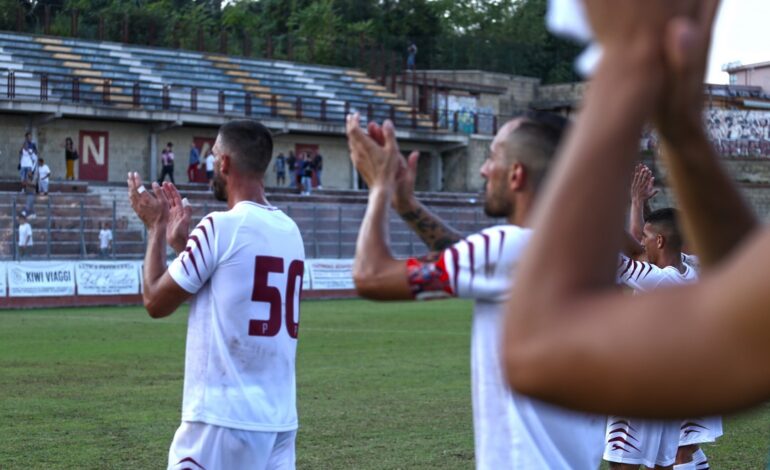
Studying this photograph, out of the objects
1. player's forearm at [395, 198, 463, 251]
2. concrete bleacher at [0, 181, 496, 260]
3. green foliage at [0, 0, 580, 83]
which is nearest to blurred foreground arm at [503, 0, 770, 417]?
player's forearm at [395, 198, 463, 251]

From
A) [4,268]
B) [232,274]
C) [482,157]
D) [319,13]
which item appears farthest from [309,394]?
[319,13]

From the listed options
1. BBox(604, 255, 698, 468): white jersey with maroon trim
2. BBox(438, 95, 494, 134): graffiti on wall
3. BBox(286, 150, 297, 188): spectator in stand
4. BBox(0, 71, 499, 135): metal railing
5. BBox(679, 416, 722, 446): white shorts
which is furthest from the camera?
BBox(438, 95, 494, 134): graffiti on wall

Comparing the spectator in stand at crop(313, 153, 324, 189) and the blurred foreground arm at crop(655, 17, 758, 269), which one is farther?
the spectator in stand at crop(313, 153, 324, 189)

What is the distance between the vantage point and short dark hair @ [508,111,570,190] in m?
3.83

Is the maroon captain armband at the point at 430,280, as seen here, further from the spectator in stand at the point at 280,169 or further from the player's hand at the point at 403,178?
the spectator in stand at the point at 280,169

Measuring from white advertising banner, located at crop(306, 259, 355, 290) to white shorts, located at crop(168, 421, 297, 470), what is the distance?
97.0ft

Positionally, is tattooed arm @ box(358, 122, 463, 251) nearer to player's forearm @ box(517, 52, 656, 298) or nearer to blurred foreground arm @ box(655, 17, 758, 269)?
blurred foreground arm @ box(655, 17, 758, 269)

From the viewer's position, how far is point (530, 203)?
3873 mm

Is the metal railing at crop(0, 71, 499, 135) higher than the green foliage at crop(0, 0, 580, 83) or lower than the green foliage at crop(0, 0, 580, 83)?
lower

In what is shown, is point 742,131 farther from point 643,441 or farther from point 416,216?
point 416,216

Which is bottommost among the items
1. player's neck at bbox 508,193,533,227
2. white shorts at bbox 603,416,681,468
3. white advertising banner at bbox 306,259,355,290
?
white advertising banner at bbox 306,259,355,290

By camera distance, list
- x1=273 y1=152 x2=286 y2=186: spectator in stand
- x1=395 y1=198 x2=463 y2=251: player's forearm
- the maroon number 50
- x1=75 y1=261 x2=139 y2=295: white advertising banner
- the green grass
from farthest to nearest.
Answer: x1=273 y1=152 x2=286 y2=186: spectator in stand, x1=75 y1=261 x2=139 y2=295: white advertising banner, the green grass, the maroon number 50, x1=395 y1=198 x2=463 y2=251: player's forearm

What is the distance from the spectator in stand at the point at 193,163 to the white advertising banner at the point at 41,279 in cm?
1640

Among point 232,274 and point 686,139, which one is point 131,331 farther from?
point 686,139
